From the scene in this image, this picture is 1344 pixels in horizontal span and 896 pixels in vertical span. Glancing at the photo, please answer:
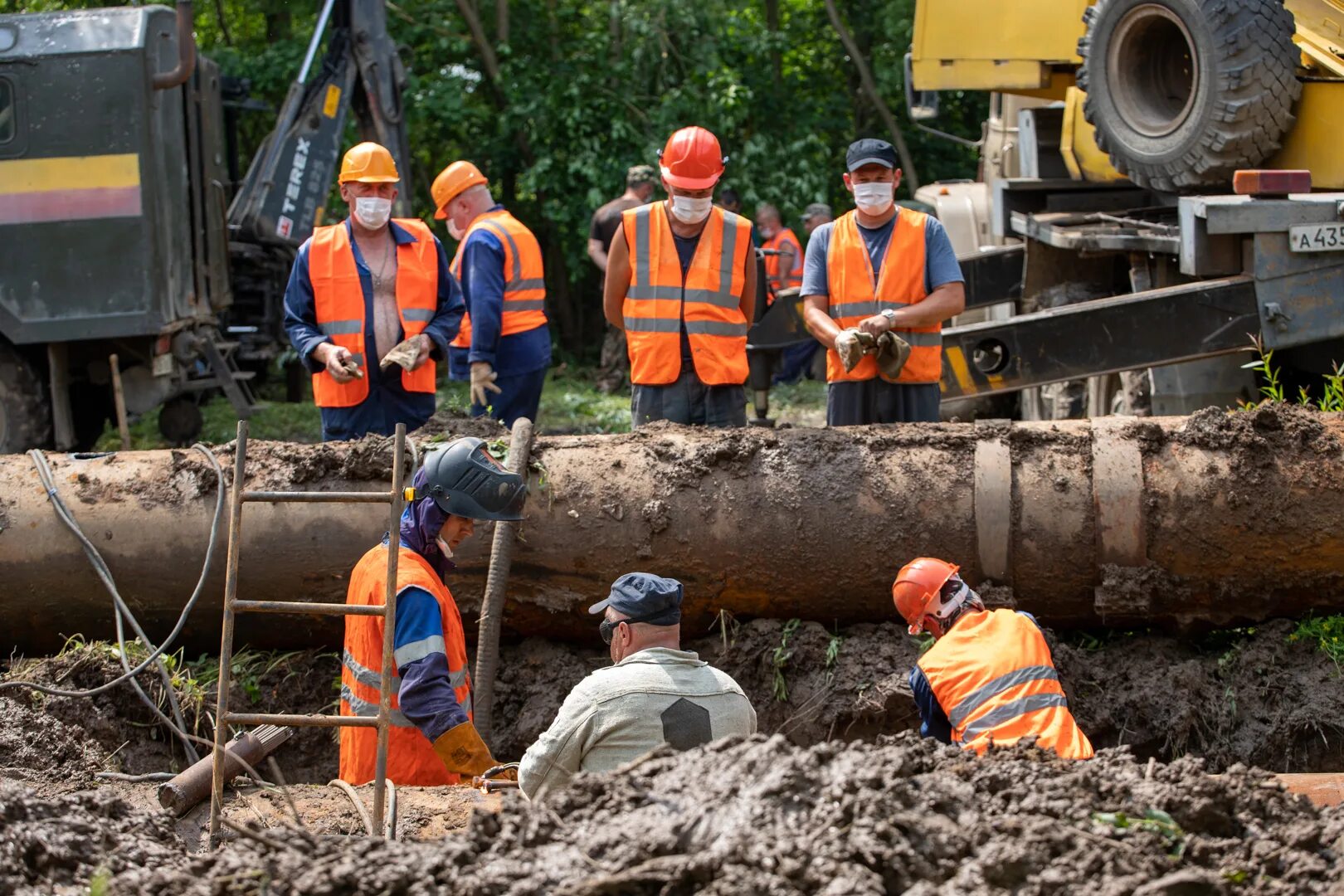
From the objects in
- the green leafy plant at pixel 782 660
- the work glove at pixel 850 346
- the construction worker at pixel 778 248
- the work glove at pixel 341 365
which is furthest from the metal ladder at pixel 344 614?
the construction worker at pixel 778 248

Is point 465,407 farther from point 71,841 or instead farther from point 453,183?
point 71,841

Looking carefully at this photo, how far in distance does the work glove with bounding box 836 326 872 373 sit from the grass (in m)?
3.86

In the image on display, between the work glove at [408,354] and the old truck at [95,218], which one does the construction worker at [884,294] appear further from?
the old truck at [95,218]

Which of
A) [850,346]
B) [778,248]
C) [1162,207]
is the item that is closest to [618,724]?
[850,346]

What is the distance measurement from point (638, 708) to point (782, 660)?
170cm

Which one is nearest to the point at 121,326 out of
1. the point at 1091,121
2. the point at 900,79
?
the point at 1091,121

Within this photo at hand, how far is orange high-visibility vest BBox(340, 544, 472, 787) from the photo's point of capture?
418 centimetres

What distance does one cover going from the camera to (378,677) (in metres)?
4.18

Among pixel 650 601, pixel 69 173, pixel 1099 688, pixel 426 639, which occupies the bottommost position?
pixel 1099 688

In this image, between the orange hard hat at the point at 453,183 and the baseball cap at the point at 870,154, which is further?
the orange hard hat at the point at 453,183

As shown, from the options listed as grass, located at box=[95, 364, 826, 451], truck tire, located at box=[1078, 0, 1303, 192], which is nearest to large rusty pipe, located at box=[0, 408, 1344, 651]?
truck tire, located at box=[1078, 0, 1303, 192]

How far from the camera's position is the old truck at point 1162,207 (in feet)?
20.5

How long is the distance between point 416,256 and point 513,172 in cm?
921

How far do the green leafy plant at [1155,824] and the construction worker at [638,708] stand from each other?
3.21ft
